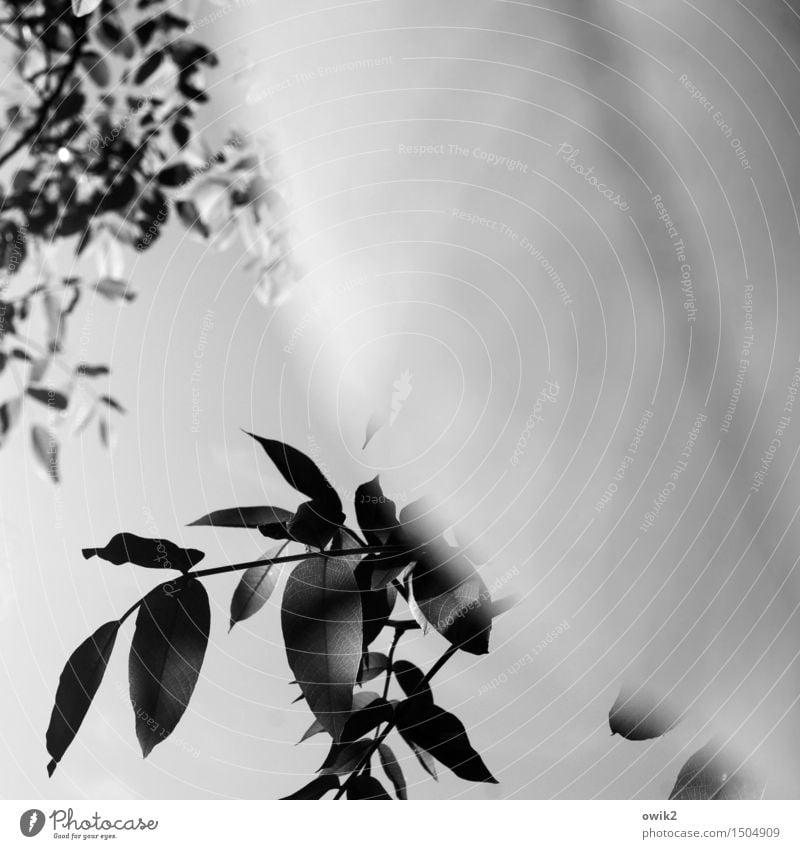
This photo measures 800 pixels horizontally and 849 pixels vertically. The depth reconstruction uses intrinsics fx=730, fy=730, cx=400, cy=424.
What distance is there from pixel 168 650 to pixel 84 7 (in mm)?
377

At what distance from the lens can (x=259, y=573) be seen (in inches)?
15.3

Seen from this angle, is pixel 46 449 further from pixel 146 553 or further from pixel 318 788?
pixel 318 788

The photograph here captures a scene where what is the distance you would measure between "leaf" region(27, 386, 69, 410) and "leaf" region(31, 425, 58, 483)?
14 millimetres

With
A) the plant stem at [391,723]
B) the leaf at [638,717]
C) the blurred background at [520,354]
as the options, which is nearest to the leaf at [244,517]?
the blurred background at [520,354]

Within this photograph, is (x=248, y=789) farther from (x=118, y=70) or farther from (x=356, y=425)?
(x=118, y=70)

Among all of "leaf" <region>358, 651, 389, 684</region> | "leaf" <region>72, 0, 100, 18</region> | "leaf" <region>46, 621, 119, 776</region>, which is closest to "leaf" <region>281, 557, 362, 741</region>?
"leaf" <region>358, 651, 389, 684</region>

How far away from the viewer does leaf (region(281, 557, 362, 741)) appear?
354 mm

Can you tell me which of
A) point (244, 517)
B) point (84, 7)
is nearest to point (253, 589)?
point (244, 517)

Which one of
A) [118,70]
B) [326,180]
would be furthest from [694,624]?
[118,70]

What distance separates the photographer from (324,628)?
0.36m

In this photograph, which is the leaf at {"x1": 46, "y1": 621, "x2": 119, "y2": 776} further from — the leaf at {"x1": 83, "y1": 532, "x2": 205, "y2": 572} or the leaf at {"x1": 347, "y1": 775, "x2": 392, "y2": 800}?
the leaf at {"x1": 347, "y1": 775, "x2": 392, "y2": 800}

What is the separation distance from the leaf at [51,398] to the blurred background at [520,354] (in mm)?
29
